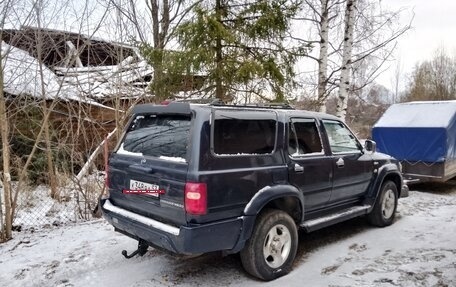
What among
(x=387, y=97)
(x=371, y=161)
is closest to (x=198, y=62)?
(x=371, y=161)

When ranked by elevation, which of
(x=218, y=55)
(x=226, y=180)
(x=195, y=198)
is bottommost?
(x=195, y=198)

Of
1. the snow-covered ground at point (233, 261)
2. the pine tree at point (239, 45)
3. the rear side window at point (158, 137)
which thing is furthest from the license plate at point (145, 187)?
the pine tree at point (239, 45)

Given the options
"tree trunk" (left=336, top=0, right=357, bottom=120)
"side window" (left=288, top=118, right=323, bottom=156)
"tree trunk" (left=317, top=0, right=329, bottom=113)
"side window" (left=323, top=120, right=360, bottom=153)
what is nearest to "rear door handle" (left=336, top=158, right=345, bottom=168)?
"side window" (left=323, top=120, right=360, bottom=153)

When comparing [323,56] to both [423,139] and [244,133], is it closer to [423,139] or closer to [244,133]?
[423,139]

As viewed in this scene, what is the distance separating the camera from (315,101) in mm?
10727

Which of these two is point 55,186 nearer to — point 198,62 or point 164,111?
point 198,62

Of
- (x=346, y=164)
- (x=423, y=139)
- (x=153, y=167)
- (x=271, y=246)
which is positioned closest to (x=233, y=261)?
(x=271, y=246)

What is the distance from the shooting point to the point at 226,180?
3598 mm

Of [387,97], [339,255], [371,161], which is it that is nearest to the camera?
[339,255]

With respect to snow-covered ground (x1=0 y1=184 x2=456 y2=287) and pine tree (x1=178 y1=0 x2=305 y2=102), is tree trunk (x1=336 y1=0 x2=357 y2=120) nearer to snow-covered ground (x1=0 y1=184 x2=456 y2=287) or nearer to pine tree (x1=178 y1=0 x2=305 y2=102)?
pine tree (x1=178 y1=0 x2=305 y2=102)

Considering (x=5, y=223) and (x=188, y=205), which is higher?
(x=188, y=205)

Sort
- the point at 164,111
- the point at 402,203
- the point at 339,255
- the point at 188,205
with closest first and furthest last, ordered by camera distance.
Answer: the point at 188,205, the point at 164,111, the point at 339,255, the point at 402,203

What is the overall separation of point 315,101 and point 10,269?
8508 millimetres

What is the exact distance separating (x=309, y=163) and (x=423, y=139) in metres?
5.83
